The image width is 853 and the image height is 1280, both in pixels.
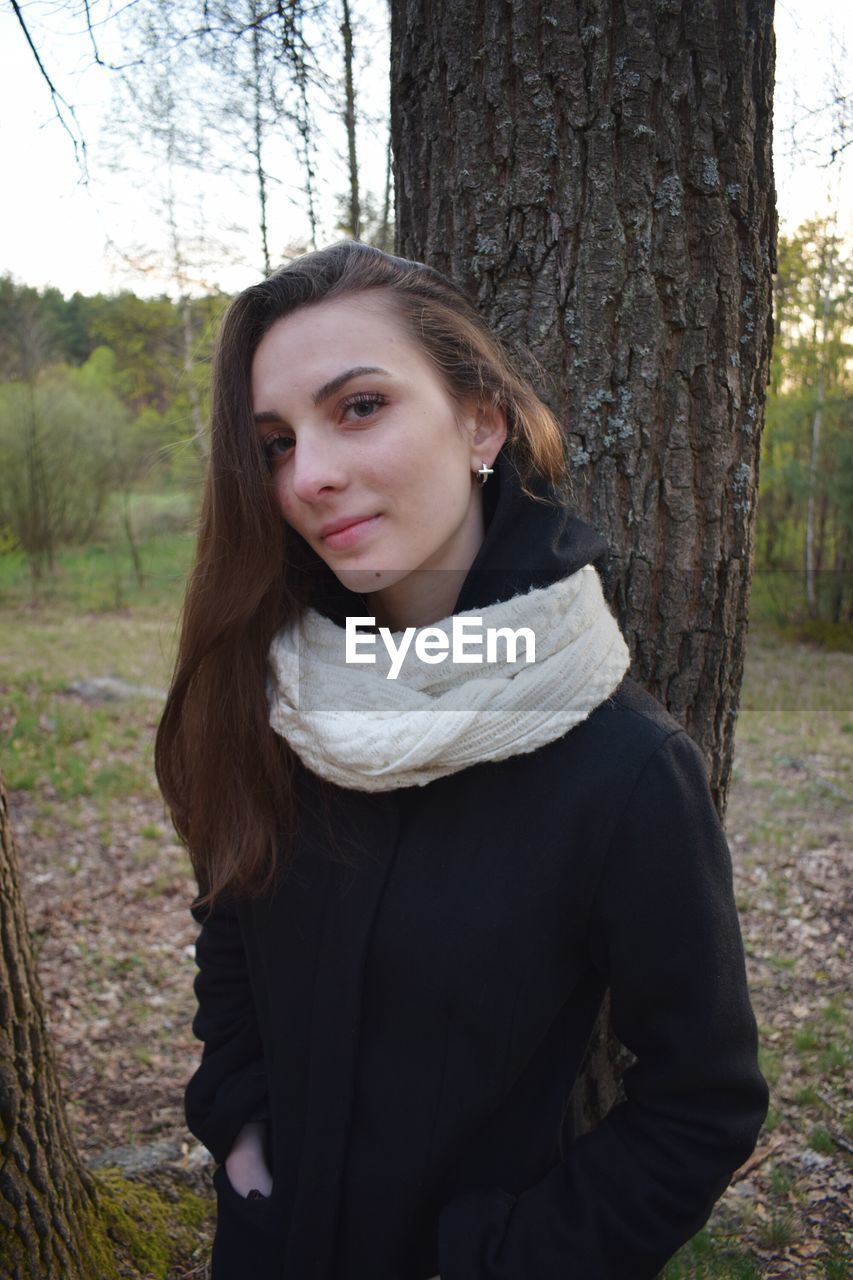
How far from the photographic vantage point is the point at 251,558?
1562 millimetres

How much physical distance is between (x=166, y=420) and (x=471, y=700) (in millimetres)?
15762

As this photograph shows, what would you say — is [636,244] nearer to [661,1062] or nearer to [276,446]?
[276,446]

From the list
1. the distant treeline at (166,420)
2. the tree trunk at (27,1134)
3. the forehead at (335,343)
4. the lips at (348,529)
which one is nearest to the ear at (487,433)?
the forehead at (335,343)

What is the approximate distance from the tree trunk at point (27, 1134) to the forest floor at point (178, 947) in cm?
39

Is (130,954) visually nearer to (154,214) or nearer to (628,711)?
(628,711)

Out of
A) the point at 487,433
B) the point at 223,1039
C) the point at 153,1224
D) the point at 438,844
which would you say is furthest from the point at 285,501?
the point at 153,1224

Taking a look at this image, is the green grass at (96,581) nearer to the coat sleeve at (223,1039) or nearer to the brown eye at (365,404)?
the coat sleeve at (223,1039)

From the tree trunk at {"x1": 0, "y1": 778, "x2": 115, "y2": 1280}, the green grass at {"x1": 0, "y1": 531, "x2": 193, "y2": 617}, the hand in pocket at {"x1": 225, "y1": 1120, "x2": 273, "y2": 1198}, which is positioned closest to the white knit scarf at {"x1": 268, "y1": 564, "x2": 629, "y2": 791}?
the hand in pocket at {"x1": 225, "y1": 1120, "x2": 273, "y2": 1198}

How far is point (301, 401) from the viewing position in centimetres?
137

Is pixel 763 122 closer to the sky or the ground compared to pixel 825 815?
closer to the sky

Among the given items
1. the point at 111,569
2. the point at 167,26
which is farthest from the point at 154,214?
the point at 111,569

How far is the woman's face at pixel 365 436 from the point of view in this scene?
52.1 inches

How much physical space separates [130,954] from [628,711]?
358 cm

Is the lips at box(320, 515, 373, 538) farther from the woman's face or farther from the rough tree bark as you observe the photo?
the rough tree bark
